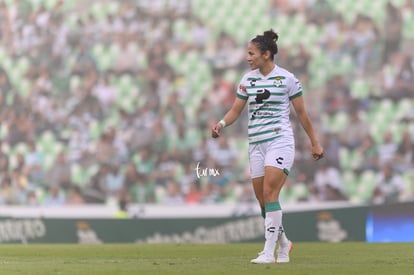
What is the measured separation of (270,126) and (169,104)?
11.9 metres

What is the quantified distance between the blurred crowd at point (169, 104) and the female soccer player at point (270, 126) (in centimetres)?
1037

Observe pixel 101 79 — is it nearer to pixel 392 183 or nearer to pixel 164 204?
pixel 164 204

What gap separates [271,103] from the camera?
8891 mm

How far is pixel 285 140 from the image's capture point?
891cm

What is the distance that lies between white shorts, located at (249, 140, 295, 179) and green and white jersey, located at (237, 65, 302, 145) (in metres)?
0.05

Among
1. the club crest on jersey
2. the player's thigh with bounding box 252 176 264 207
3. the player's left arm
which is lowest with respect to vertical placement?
the player's thigh with bounding box 252 176 264 207

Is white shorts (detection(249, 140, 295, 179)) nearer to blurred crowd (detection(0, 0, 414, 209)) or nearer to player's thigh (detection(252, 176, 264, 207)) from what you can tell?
player's thigh (detection(252, 176, 264, 207))

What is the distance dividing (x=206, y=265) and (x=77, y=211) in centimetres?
1178

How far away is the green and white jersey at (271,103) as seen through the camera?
8.88 m

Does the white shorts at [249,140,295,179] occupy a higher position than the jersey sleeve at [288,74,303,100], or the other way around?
the jersey sleeve at [288,74,303,100]

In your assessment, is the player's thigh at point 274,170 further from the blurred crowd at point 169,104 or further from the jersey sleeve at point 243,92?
the blurred crowd at point 169,104

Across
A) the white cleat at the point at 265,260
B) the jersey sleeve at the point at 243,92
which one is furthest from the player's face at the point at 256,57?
the white cleat at the point at 265,260

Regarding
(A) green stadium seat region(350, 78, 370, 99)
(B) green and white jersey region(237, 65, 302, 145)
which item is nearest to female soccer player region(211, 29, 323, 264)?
Answer: (B) green and white jersey region(237, 65, 302, 145)

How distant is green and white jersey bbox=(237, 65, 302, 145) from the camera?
8883 mm
